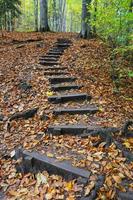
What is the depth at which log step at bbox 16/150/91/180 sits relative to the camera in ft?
12.3

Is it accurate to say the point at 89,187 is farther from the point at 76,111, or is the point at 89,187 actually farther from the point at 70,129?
the point at 76,111

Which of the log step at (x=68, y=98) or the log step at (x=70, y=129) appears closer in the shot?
the log step at (x=70, y=129)

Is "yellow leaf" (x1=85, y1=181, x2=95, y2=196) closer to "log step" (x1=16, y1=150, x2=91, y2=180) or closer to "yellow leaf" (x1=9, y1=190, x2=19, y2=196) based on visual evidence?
"log step" (x1=16, y1=150, x2=91, y2=180)

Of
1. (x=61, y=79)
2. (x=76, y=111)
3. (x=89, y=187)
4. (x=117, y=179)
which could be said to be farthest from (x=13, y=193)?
(x=61, y=79)

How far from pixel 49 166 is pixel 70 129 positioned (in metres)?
1.03

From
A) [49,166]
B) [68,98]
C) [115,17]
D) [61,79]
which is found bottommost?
[49,166]

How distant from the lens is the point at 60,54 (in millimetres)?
10000

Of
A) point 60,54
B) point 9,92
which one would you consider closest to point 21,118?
point 9,92

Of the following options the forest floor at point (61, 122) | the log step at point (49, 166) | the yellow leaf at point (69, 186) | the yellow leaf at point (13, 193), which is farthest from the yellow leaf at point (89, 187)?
the yellow leaf at point (13, 193)

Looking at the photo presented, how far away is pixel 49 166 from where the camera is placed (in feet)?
13.1

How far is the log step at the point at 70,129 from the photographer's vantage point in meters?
4.77

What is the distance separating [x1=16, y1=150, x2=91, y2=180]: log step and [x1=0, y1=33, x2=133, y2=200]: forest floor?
91 millimetres

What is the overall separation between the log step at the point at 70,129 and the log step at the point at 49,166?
72 cm

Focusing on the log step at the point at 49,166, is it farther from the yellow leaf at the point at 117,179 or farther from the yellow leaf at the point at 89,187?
the yellow leaf at the point at 117,179
